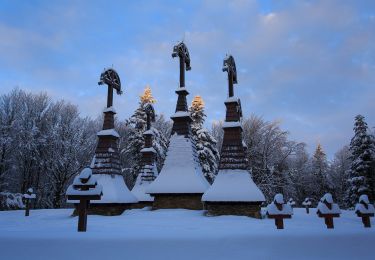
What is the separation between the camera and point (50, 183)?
34.5 metres

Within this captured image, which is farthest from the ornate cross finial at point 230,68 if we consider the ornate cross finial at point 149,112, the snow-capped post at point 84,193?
the snow-capped post at point 84,193

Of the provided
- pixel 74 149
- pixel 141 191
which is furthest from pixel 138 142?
pixel 141 191

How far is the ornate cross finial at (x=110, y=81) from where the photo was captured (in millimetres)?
22203

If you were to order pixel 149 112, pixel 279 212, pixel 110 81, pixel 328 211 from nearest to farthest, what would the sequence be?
pixel 279 212
pixel 328 211
pixel 110 81
pixel 149 112

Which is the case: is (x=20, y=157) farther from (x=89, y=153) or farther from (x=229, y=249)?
(x=229, y=249)

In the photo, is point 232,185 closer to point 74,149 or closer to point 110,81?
point 110,81

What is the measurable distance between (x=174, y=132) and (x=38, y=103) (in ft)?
65.9

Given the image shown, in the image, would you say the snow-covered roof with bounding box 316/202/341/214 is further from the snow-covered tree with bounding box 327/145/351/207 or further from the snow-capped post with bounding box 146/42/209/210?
the snow-covered tree with bounding box 327/145/351/207

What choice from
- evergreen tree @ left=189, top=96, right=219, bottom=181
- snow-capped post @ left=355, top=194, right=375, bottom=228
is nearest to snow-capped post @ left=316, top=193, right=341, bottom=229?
snow-capped post @ left=355, top=194, right=375, bottom=228

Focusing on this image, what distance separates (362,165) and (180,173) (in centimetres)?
1799

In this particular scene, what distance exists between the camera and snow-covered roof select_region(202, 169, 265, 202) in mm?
17016

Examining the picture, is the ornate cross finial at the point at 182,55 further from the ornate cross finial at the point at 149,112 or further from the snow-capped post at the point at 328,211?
the snow-capped post at the point at 328,211

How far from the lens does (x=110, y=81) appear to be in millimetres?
22656

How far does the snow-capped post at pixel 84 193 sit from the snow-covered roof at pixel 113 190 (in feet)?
27.2
